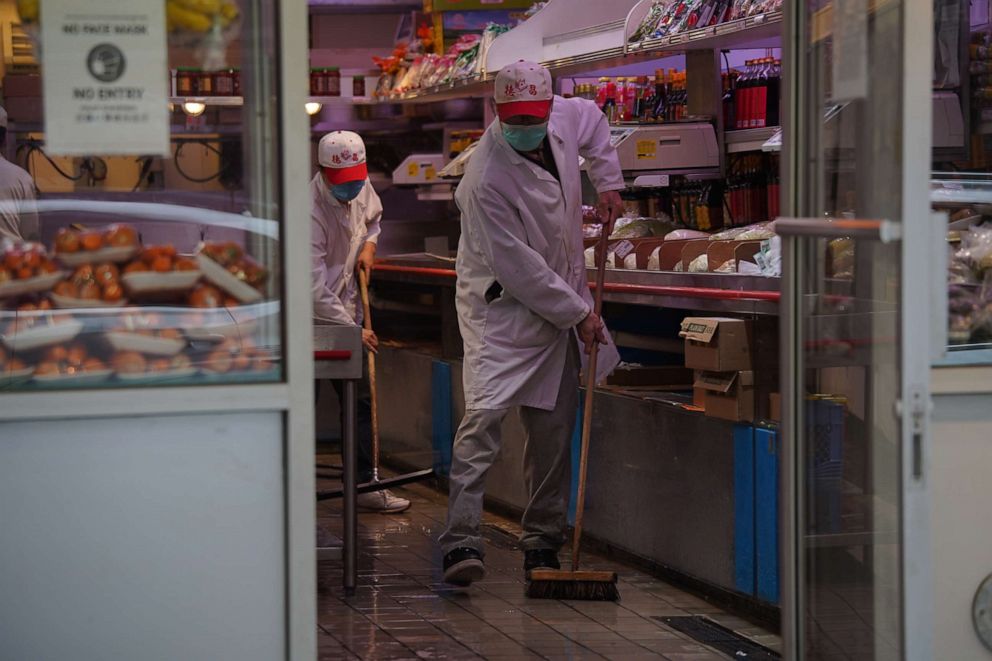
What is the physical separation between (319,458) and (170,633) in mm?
5539

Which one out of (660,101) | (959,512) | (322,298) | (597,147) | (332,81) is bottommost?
(959,512)

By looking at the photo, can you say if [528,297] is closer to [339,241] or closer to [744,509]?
[744,509]

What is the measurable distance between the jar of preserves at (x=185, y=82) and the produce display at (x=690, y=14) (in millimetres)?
2877

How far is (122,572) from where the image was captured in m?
3.12

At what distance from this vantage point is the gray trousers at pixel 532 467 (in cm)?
569

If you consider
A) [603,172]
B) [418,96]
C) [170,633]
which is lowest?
[170,633]

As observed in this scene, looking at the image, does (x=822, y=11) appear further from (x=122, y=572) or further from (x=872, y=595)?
(x=122, y=572)

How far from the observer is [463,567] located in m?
5.54

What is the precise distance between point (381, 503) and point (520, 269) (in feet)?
6.97

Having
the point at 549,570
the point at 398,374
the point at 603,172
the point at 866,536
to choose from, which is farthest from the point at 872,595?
the point at 398,374

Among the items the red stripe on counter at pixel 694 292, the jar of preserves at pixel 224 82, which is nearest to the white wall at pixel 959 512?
the red stripe on counter at pixel 694 292

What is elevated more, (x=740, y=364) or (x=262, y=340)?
(x=262, y=340)

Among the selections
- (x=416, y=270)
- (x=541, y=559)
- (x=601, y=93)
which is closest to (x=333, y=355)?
(x=541, y=559)

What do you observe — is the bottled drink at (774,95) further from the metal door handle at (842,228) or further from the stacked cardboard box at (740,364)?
the metal door handle at (842,228)
